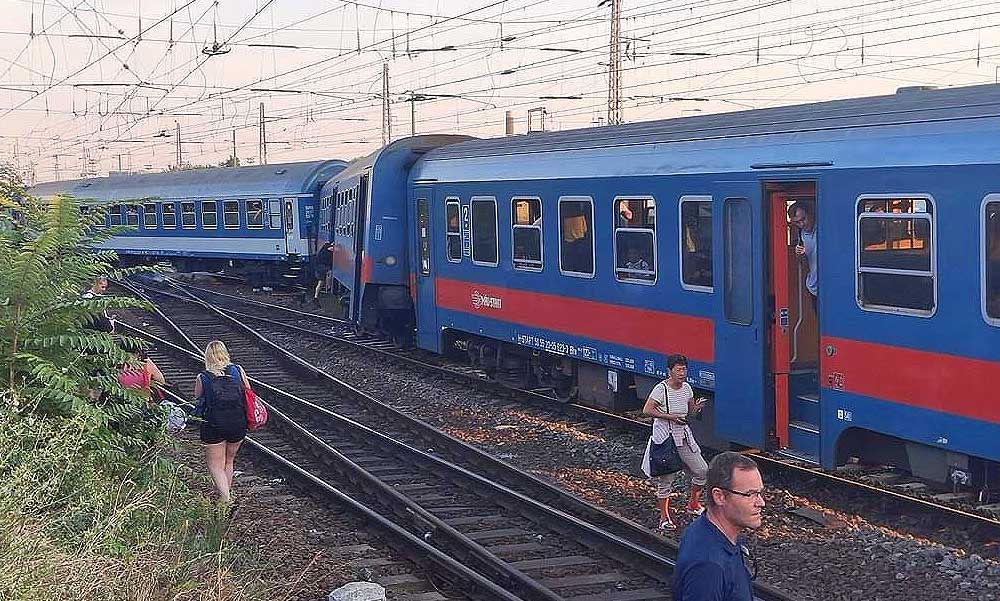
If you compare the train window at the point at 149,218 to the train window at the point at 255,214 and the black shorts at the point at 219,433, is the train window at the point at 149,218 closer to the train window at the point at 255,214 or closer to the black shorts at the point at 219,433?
the train window at the point at 255,214

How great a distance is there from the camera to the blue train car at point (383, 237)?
18594 mm

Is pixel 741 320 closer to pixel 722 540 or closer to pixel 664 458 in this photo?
pixel 664 458

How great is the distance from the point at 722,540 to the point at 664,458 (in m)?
5.28

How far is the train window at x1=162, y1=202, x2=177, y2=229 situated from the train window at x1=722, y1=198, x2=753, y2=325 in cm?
3030

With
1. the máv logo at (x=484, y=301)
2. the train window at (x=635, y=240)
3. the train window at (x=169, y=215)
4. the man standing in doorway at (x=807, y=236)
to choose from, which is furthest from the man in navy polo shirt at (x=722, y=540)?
the train window at (x=169, y=215)

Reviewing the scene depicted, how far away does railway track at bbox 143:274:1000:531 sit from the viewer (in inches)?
361

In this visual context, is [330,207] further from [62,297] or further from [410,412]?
[62,297]

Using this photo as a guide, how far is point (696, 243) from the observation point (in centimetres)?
1116

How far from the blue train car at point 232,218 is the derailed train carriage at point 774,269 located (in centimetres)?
1779

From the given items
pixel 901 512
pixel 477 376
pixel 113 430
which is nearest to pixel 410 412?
pixel 477 376

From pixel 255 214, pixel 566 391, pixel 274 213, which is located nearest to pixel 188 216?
pixel 255 214

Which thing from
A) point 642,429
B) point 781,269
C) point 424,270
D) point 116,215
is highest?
point 116,215

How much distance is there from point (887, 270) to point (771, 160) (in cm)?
165

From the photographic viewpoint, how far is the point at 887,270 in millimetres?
8969
